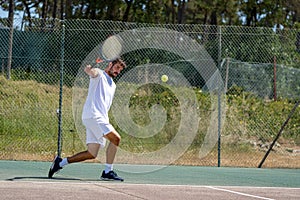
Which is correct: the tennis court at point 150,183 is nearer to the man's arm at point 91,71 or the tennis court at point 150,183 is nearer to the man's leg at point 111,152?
the man's leg at point 111,152

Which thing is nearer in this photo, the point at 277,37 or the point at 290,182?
the point at 290,182

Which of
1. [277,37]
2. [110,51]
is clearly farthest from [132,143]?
[277,37]

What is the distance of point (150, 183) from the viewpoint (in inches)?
423

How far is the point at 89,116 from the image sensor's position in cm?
1001

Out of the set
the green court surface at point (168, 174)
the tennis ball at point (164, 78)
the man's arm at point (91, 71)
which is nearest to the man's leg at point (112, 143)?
the green court surface at point (168, 174)

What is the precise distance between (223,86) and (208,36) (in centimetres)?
145

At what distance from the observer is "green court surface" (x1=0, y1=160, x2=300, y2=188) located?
11.0 metres

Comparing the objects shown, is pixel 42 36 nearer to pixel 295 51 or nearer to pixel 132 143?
pixel 132 143

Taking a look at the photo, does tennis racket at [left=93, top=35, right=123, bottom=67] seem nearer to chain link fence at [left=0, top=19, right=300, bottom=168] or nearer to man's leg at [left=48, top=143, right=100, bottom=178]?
chain link fence at [left=0, top=19, right=300, bottom=168]

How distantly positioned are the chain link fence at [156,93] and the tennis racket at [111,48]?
112 millimetres

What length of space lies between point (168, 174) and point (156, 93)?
3995 millimetres

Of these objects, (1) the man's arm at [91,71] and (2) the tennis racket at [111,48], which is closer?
(1) the man's arm at [91,71]

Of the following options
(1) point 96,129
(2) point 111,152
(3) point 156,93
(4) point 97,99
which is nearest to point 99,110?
(4) point 97,99

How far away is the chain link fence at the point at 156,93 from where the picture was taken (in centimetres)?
1472
